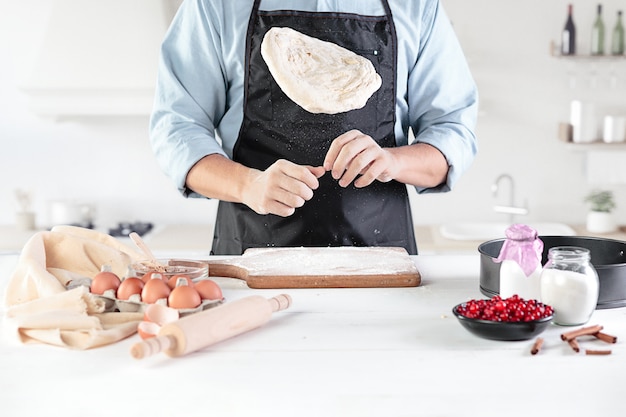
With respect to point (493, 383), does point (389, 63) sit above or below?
above

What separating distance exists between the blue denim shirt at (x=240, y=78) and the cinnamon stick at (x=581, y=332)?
2.63 ft

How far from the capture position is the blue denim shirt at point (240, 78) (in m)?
2.02

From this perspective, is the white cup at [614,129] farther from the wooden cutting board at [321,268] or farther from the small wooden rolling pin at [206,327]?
the small wooden rolling pin at [206,327]

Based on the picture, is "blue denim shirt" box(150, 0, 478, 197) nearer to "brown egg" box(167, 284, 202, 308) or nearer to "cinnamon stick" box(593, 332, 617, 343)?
"brown egg" box(167, 284, 202, 308)

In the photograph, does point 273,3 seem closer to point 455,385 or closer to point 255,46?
point 255,46

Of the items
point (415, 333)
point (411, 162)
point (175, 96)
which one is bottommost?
point (415, 333)

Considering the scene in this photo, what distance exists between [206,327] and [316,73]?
37.4 inches

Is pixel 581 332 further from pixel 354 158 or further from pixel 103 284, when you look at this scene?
pixel 103 284

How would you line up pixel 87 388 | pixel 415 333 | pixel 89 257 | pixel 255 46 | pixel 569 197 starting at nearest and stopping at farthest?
pixel 87 388
pixel 415 333
pixel 89 257
pixel 255 46
pixel 569 197

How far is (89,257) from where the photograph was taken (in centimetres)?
158

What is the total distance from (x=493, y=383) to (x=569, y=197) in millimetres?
3370

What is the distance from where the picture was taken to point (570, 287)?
4.21ft

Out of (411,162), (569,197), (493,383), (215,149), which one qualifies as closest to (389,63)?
(411,162)

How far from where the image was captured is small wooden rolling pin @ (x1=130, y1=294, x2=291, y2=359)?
1119 millimetres
